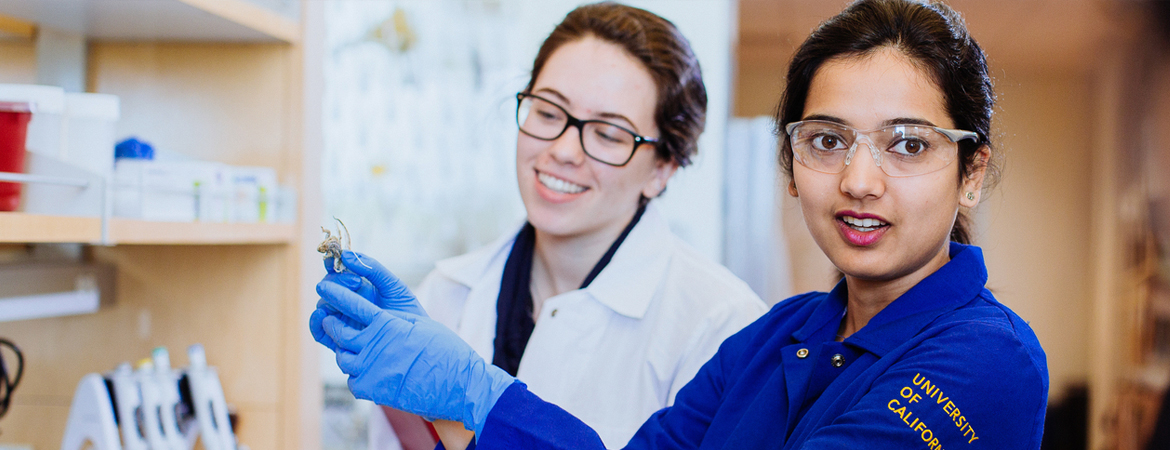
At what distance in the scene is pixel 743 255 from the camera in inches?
124

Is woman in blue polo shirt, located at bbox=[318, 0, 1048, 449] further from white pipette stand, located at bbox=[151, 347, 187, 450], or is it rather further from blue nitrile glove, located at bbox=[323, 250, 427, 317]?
white pipette stand, located at bbox=[151, 347, 187, 450]

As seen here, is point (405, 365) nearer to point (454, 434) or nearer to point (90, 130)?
point (454, 434)

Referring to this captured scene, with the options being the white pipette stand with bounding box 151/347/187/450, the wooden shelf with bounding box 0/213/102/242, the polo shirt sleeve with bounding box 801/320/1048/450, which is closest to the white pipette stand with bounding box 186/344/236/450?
the white pipette stand with bounding box 151/347/187/450

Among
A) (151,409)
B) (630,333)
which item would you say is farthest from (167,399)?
(630,333)

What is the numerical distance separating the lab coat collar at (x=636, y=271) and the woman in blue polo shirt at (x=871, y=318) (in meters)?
0.38

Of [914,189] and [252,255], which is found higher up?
[914,189]

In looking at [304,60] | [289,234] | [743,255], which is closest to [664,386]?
[289,234]

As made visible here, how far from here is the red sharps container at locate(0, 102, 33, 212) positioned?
887 millimetres

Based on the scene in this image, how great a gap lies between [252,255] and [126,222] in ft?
1.29

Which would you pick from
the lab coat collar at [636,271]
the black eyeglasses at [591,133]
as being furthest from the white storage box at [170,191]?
the lab coat collar at [636,271]

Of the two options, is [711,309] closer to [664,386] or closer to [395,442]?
[664,386]

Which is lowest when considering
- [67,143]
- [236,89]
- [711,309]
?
[711,309]

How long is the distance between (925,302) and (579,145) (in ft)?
2.16

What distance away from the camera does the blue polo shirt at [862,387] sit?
27.4 inches
